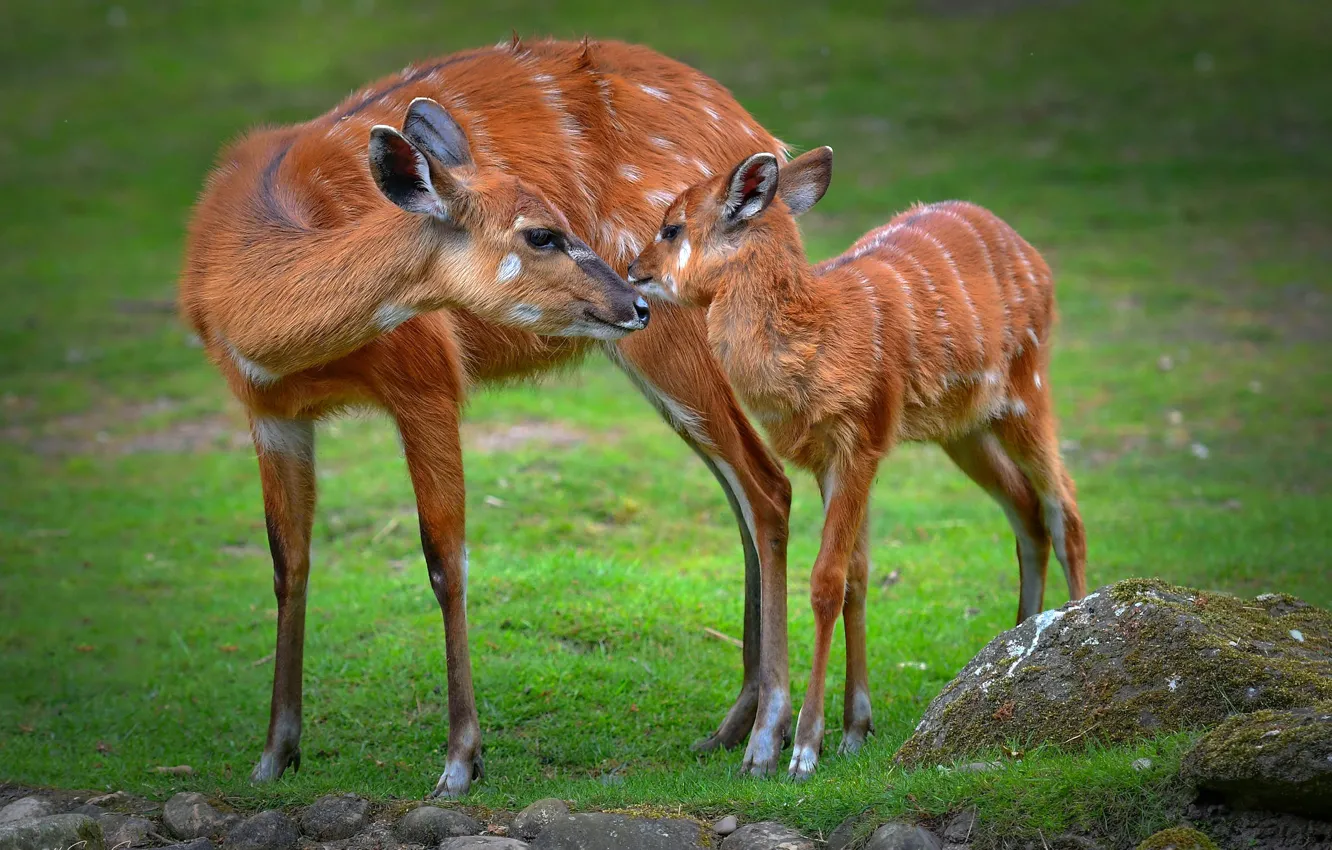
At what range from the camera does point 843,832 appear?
157 inches

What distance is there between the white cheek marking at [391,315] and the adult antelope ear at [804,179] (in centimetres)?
133

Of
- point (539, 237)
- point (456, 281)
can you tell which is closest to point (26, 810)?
point (456, 281)

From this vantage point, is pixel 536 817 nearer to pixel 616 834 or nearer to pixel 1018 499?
pixel 616 834

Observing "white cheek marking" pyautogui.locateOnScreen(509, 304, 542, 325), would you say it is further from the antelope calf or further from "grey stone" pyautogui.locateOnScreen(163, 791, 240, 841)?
"grey stone" pyautogui.locateOnScreen(163, 791, 240, 841)

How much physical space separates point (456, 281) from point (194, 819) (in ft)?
6.11

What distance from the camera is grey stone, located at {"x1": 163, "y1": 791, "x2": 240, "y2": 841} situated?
4457mm

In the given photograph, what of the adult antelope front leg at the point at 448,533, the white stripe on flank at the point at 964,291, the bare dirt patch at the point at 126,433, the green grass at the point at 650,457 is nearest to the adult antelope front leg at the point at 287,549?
the green grass at the point at 650,457

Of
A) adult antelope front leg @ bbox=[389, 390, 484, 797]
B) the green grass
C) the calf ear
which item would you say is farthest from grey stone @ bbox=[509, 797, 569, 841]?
the calf ear

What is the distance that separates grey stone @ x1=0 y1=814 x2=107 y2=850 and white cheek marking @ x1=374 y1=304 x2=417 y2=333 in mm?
1730

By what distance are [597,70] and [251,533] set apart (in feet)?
13.5

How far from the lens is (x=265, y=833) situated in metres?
4.33

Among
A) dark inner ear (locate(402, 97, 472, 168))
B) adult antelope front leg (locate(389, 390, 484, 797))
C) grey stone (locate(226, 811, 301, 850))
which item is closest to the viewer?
grey stone (locate(226, 811, 301, 850))

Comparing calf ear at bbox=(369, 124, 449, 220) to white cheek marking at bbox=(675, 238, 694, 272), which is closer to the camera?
calf ear at bbox=(369, 124, 449, 220)

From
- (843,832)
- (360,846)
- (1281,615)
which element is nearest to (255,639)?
(360,846)
